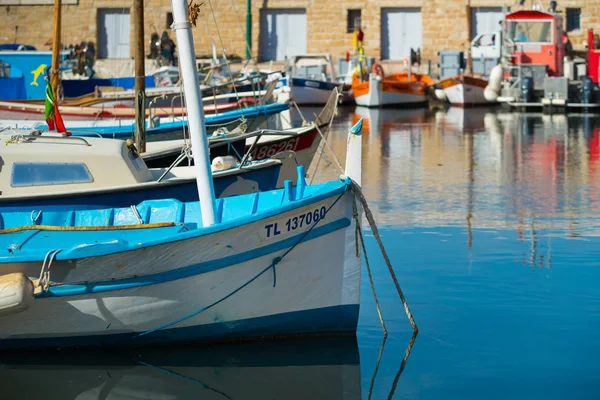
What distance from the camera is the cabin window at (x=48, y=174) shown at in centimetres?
1021

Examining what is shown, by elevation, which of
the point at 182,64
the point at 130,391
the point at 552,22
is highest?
the point at 552,22

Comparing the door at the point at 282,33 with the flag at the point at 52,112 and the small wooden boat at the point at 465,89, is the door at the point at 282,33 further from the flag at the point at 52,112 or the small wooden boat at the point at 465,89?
the flag at the point at 52,112

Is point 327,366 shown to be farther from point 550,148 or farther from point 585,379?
point 550,148

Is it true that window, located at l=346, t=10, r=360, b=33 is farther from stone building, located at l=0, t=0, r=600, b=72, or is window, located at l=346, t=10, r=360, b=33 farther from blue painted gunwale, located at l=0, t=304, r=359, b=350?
blue painted gunwale, located at l=0, t=304, r=359, b=350

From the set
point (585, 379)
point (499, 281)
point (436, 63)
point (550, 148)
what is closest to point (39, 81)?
point (550, 148)

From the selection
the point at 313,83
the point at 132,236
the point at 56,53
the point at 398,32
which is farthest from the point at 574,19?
the point at 132,236

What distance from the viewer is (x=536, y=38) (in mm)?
36031

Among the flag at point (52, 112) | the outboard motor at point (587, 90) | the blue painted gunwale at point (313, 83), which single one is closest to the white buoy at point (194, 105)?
the flag at point (52, 112)

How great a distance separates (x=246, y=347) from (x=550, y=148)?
15.3m

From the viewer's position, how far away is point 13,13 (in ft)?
167

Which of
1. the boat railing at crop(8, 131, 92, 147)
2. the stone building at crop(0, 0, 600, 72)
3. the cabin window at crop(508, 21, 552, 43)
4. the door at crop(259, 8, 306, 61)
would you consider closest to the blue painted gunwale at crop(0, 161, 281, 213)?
the boat railing at crop(8, 131, 92, 147)

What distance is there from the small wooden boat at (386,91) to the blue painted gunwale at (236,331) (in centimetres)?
2923

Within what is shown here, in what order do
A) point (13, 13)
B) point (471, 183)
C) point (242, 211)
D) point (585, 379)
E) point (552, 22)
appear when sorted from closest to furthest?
point (585, 379) < point (242, 211) < point (471, 183) < point (552, 22) < point (13, 13)

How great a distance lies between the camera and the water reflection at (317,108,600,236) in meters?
13.9
